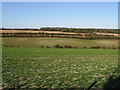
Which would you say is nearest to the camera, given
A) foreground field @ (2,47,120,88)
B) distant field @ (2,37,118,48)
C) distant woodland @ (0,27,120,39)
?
foreground field @ (2,47,120,88)

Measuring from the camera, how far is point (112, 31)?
194ft

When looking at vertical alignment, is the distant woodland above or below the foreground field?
above

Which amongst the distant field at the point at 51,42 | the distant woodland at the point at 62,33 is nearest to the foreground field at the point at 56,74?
the distant field at the point at 51,42

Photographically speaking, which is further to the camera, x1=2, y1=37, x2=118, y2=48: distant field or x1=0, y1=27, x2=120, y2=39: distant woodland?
x1=0, y1=27, x2=120, y2=39: distant woodland

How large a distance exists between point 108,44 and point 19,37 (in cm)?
3374

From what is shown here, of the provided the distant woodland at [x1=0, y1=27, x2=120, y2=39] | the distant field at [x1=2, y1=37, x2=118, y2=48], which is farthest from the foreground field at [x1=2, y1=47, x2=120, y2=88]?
the distant woodland at [x1=0, y1=27, x2=120, y2=39]

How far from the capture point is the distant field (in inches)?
2016

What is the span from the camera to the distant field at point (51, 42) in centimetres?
5122

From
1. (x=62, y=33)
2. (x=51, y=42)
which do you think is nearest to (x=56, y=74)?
(x=51, y=42)

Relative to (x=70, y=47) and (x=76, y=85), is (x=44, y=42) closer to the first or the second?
(x=70, y=47)

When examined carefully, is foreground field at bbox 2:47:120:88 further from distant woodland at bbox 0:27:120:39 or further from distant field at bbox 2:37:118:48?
distant woodland at bbox 0:27:120:39

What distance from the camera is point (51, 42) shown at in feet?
178

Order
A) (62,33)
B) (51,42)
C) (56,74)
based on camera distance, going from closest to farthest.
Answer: (56,74) < (51,42) < (62,33)

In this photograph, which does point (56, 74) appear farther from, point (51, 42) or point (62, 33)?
point (62, 33)
